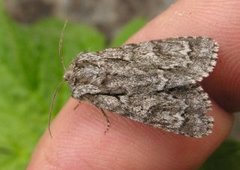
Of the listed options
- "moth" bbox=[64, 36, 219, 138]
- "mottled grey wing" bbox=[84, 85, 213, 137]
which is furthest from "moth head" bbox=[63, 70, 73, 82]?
"mottled grey wing" bbox=[84, 85, 213, 137]

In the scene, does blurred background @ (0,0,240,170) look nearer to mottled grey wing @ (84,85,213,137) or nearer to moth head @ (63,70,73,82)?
moth head @ (63,70,73,82)

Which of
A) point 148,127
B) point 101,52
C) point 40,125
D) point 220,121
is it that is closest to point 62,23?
point 101,52

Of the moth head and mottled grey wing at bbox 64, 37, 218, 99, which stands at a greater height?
mottled grey wing at bbox 64, 37, 218, 99

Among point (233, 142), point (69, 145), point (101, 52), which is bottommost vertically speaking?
point (69, 145)

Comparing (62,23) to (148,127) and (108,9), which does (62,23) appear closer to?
(148,127)

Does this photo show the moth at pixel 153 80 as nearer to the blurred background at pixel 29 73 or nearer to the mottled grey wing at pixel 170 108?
the mottled grey wing at pixel 170 108

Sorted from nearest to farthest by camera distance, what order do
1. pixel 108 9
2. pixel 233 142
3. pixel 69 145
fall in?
pixel 233 142 < pixel 69 145 < pixel 108 9
